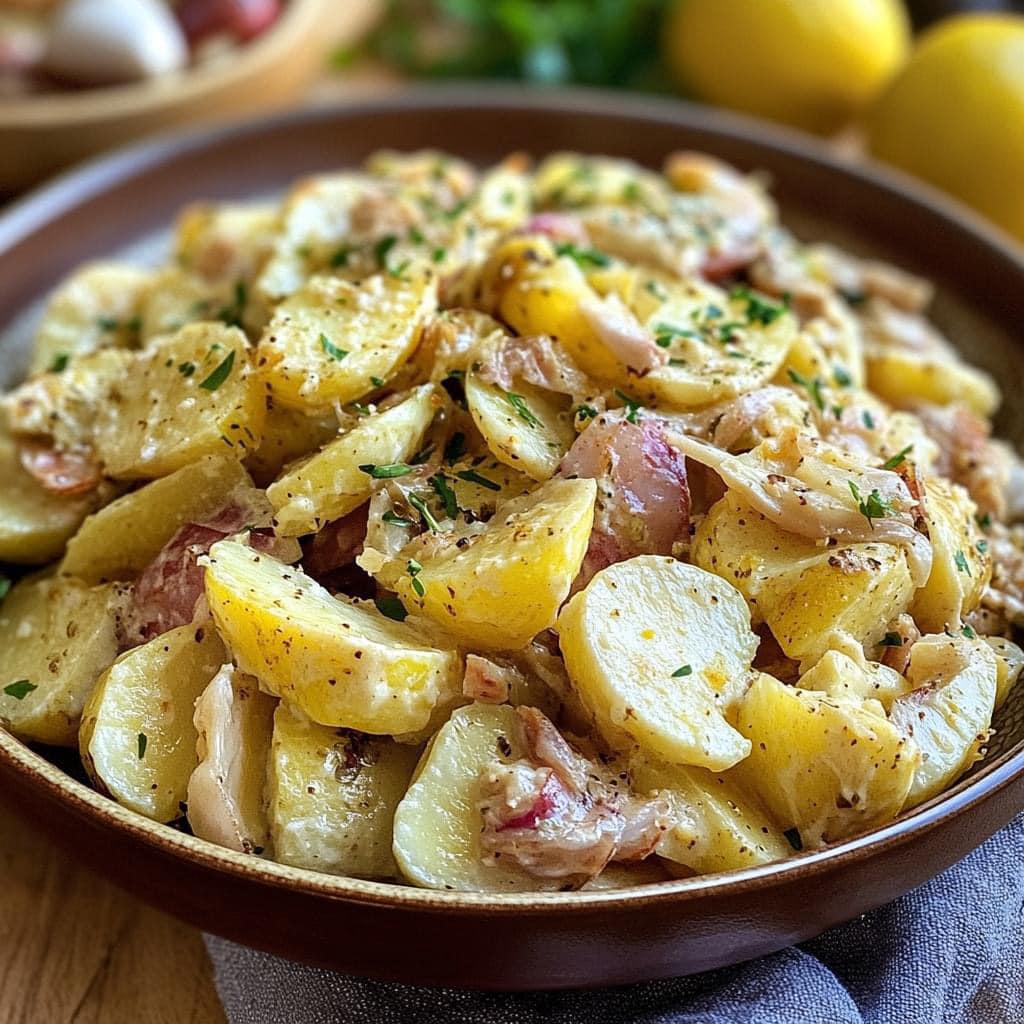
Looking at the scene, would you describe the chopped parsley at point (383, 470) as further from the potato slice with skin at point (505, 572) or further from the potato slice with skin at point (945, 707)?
the potato slice with skin at point (945, 707)

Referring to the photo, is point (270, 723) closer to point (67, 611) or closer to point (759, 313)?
point (67, 611)

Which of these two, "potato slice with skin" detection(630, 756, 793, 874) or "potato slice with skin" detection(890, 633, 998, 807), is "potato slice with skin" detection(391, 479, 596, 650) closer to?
"potato slice with skin" detection(630, 756, 793, 874)

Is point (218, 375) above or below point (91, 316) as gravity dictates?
above

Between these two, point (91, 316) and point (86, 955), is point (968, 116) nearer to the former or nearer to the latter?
point (91, 316)

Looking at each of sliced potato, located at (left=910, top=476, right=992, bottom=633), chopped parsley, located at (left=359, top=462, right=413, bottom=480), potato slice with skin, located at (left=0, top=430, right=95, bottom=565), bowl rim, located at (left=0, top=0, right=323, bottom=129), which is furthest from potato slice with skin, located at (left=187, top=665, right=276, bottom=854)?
bowl rim, located at (left=0, top=0, right=323, bottom=129)

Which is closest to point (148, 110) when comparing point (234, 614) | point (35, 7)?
point (35, 7)

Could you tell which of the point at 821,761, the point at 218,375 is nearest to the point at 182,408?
the point at 218,375
